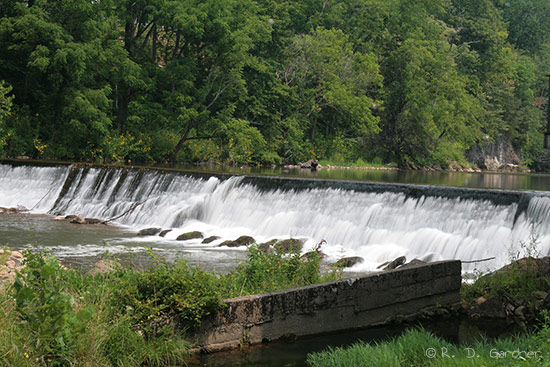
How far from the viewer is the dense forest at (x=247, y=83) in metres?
31.5

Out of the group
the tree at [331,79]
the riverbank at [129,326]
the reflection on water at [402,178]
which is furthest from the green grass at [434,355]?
the tree at [331,79]

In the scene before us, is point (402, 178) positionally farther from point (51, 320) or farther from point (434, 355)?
point (51, 320)

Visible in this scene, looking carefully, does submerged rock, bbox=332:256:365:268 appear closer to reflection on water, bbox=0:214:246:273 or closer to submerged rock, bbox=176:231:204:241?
reflection on water, bbox=0:214:246:273

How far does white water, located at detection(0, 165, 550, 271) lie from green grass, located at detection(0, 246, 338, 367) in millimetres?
7718

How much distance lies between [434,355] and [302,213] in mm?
12586

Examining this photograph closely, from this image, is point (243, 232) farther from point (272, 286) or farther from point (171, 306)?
point (171, 306)

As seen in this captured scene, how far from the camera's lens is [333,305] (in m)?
9.31

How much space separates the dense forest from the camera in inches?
1241

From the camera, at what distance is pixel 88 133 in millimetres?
32375

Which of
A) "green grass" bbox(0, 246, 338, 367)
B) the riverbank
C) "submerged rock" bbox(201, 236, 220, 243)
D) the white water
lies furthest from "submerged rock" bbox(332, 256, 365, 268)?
"green grass" bbox(0, 246, 338, 367)

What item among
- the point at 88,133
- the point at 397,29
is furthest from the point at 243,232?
the point at 397,29

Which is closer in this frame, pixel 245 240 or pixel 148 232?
pixel 245 240

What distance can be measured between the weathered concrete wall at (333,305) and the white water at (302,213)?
3591 mm

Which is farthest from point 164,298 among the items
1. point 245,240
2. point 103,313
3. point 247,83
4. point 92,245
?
point 247,83
